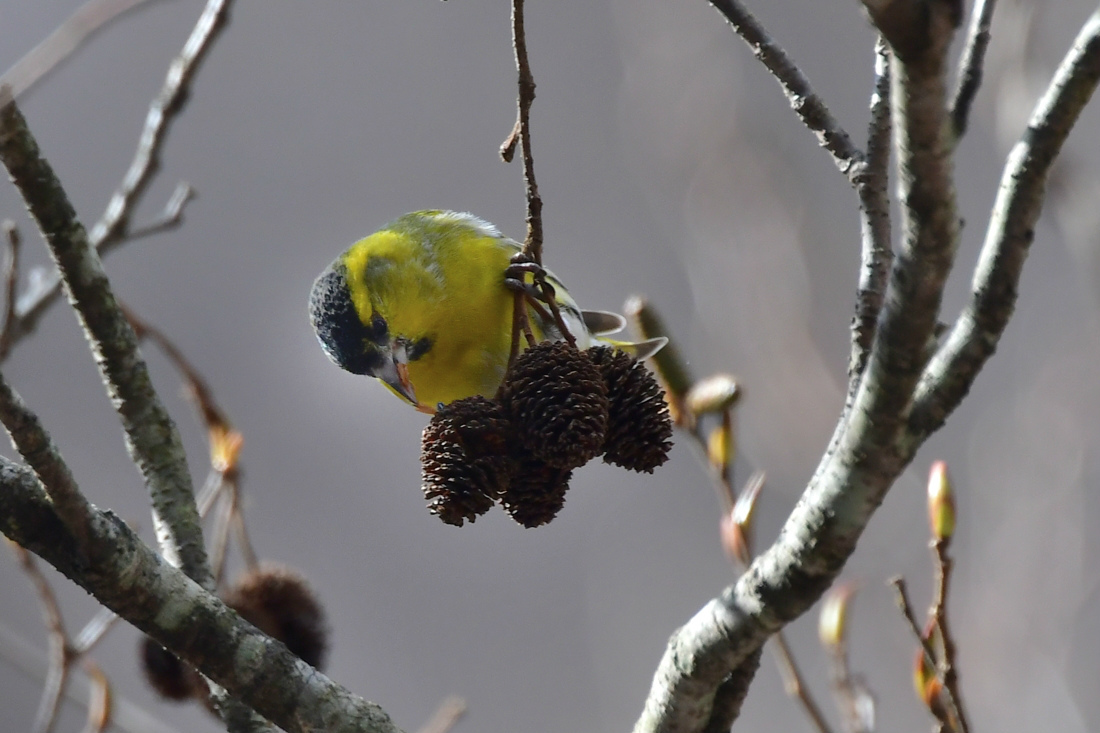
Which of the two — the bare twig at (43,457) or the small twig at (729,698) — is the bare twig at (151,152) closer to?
the bare twig at (43,457)

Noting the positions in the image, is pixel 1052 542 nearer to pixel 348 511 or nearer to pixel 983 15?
pixel 983 15

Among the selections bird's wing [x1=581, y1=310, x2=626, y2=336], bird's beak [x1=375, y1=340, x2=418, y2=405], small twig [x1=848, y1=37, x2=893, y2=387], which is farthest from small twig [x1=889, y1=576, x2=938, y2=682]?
bird's wing [x1=581, y1=310, x2=626, y2=336]

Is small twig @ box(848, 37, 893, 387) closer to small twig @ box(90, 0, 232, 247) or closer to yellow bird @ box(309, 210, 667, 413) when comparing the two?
yellow bird @ box(309, 210, 667, 413)

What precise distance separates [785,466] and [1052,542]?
2.53 ft

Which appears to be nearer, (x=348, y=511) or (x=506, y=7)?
(x=348, y=511)

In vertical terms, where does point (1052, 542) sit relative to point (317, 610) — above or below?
above

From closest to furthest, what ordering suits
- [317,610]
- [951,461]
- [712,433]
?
[712,433], [317,610], [951,461]

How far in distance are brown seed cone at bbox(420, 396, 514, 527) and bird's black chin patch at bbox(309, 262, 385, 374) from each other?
1066mm

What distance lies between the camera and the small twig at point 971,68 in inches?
49.6

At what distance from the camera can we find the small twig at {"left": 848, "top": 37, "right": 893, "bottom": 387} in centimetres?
140

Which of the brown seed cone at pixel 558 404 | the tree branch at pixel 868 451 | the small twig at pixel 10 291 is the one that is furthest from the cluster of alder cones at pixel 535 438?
the small twig at pixel 10 291

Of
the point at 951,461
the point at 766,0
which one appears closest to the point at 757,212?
the point at 951,461

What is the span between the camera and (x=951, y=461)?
4.99m

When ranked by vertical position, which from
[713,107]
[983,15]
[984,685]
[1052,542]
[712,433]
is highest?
[713,107]
